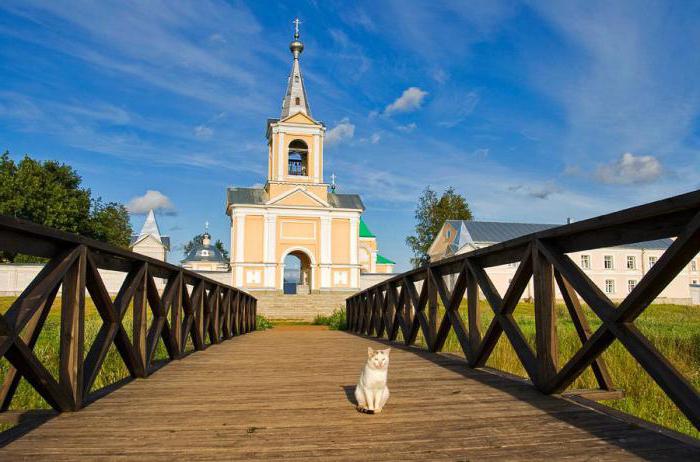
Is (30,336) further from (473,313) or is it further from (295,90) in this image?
(295,90)

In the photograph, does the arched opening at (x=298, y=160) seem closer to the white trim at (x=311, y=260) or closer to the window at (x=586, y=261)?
the white trim at (x=311, y=260)

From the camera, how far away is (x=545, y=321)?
3525mm

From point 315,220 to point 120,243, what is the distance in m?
23.6

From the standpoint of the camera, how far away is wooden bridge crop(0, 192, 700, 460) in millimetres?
2320

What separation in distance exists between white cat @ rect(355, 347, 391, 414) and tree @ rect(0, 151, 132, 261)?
124 feet

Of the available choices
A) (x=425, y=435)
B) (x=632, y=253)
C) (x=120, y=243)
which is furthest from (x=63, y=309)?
(x=120, y=243)

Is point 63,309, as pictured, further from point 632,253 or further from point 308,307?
point 632,253

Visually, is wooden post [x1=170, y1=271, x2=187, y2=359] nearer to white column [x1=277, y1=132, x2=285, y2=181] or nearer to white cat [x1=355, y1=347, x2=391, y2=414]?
white cat [x1=355, y1=347, x2=391, y2=414]

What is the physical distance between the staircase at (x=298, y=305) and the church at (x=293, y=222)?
3170 millimetres

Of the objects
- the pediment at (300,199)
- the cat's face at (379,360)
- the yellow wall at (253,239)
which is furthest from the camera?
the pediment at (300,199)

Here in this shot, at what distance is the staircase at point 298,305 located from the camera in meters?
27.1

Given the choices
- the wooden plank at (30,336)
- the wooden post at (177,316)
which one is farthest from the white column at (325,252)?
the wooden plank at (30,336)

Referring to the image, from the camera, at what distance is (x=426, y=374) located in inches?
175

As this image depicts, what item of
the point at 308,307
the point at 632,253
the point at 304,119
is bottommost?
the point at 308,307
